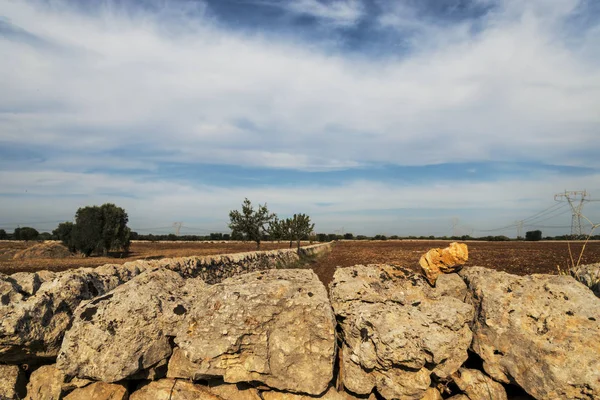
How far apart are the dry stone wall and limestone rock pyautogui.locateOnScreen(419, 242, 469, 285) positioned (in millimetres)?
726

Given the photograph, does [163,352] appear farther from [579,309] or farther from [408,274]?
[579,309]

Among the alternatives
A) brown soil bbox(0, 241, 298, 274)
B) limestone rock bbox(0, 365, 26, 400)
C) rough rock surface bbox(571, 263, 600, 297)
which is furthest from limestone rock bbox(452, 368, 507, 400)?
brown soil bbox(0, 241, 298, 274)

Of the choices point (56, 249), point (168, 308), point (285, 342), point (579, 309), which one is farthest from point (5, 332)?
point (56, 249)

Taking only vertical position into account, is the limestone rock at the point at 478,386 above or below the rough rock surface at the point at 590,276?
below

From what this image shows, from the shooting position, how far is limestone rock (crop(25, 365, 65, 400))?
4.70 m

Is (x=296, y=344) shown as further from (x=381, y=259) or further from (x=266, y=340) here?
(x=381, y=259)

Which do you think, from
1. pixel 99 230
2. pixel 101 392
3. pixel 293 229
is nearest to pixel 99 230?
pixel 99 230

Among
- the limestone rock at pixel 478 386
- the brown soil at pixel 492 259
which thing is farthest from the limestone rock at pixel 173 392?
the brown soil at pixel 492 259

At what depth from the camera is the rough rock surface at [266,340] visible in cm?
428

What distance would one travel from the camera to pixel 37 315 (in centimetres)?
460

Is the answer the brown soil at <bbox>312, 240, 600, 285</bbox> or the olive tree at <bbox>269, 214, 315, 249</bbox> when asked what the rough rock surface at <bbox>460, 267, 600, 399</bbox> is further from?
the olive tree at <bbox>269, 214, 315, 249</bbox>

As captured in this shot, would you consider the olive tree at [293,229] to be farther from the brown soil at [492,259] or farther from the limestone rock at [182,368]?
the limestone rock at [182,368]

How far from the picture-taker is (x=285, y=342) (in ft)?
14.2

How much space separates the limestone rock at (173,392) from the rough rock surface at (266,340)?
19cm
